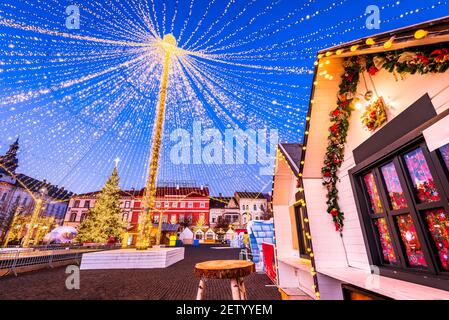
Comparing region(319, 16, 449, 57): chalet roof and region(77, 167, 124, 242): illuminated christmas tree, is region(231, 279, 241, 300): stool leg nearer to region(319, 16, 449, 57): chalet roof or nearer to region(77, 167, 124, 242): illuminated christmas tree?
region(319, 16, 449, 57): chalet roof

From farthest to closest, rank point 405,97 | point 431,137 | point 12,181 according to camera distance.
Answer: point 12,181
point 405,97
point 431,137

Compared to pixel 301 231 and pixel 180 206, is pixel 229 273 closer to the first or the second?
pixel 301 231

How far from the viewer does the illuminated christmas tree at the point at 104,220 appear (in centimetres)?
2028

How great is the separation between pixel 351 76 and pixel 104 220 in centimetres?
2451

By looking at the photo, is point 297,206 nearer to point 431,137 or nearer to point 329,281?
point 329,281

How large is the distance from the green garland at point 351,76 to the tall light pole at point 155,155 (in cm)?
832

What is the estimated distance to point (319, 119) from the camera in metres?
3.29

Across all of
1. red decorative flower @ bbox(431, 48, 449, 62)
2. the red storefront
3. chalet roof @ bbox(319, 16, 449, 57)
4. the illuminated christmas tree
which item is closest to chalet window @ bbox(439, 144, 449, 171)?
red decorative flower @ bbox(431, 48, 449, 62)

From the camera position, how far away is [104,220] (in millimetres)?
20797

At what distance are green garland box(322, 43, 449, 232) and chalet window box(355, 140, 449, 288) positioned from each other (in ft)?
1.47

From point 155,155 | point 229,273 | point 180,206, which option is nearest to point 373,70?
point 229,273

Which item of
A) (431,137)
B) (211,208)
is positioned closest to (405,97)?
(431,137)

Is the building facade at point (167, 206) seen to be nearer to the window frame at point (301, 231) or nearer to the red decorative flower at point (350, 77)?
the window frame at point (301, 231)
